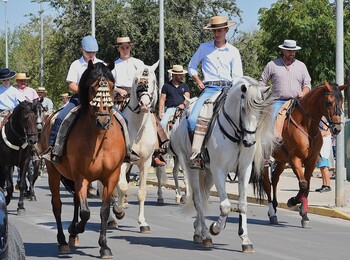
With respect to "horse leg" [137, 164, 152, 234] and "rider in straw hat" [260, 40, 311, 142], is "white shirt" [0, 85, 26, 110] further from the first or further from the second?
"rider in straw hat" [260, 40, 311, 142]

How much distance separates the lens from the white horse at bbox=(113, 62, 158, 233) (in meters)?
14.6

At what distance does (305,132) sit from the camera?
1612cm

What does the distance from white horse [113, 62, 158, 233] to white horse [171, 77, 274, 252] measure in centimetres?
175

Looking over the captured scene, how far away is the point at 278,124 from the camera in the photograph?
1631 cm

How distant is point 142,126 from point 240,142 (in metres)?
3.17

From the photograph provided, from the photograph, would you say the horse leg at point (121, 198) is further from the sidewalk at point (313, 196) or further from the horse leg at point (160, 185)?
the horse leg at point (160, 185)

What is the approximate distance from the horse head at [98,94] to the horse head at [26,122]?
260 inches

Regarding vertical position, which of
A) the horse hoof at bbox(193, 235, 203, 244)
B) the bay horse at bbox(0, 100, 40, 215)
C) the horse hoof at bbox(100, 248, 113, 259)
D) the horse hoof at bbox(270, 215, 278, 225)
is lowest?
the horse hoof at bbox(270, 215, 278, 225)

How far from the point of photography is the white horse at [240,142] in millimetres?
12461

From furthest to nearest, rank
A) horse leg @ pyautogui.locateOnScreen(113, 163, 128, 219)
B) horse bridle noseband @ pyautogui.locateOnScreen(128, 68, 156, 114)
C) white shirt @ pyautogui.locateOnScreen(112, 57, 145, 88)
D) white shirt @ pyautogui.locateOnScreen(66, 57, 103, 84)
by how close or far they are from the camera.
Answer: white shirt @ pyautogui.locateOnScreen(112, 57, 145, 88) → horse leg @ pyautogui.locateOnScreen(113, 163, 128, 219) → horse bridle noseband @ pyautogui.locateOnScreen(128, 68, 156, 114) → white shirt @ pyautogui.locateOnScreen(66, 57, 103, 84)

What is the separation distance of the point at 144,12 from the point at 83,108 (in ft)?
117

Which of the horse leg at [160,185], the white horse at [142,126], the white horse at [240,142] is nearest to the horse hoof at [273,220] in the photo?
the white horse at [142,126]

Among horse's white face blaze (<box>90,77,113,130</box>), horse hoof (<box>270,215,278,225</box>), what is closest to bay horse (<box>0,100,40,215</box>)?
horse hoof (<box>270,215,278,225</box>)

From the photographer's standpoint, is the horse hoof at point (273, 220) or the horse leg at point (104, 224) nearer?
the horse leg at point (104, 224)
